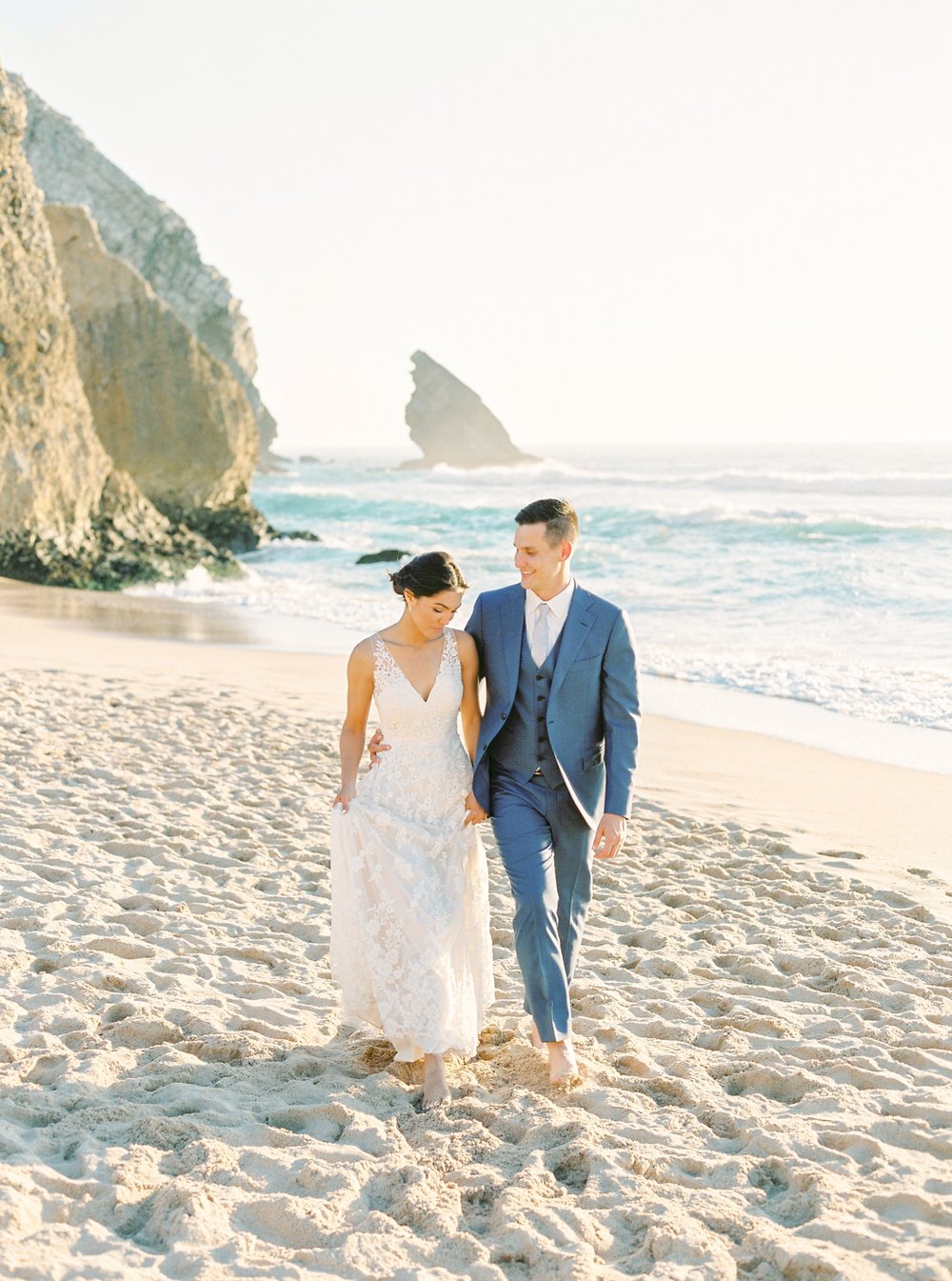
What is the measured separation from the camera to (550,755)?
3.95 metres

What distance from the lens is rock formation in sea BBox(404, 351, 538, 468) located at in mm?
114938

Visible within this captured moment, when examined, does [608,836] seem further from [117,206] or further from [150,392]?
[117,206]

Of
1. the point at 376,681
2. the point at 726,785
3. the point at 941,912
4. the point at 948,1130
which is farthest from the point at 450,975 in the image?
the point at 726,785

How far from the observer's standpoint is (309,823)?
7242 mm

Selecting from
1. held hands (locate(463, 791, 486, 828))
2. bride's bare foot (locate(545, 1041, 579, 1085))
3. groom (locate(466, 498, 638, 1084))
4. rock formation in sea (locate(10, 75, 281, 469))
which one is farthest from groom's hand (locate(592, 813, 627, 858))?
rock formation in sea (locate(10, 75, 281, 469))

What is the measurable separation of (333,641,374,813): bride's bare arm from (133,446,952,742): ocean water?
8.19 metres

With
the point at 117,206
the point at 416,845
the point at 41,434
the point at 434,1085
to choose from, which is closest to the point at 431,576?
the point at 416,845

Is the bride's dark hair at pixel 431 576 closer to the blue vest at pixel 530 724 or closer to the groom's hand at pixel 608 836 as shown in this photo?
the blue vest at pixel 530 724

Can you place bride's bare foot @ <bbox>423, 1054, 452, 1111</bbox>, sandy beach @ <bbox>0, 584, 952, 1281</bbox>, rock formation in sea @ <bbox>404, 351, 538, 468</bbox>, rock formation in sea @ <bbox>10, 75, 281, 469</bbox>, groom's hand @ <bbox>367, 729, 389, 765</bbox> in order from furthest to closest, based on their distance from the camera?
rock formation in sea @ <bbox>404, 351, 538, 468</bbox> < rock formation in sea @ <bbox>10, 75, 281, 469</bbox> < groom's hand @ <bbox>367, 729, 389, 765</bbox> < bride's bare foot @ <bbox>423, 1054, 452, 1111</bbox> < sandy beach @ <bbox>0, 584, 952, 1281</bbox>

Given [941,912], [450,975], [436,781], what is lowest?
[941,912]

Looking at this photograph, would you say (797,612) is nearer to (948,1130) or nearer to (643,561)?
(643,561)

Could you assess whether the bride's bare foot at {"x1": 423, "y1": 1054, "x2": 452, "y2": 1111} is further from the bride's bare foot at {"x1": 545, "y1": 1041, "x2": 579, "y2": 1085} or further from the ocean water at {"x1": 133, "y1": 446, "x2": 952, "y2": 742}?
the ocean water at {"x1": 133, "y1": 446, "x2": 952, "y2": 742}

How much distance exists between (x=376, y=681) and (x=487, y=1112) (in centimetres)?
138

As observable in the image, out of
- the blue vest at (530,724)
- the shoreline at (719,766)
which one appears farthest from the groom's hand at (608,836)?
the shoreline at (719,766)
